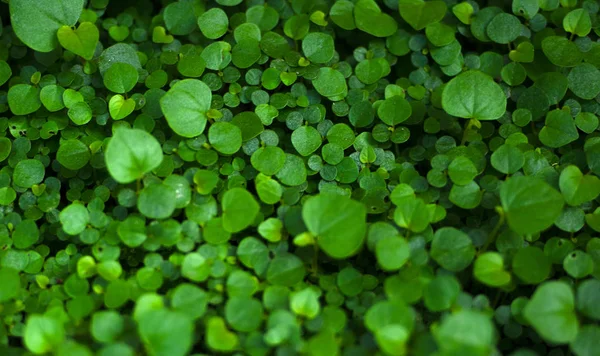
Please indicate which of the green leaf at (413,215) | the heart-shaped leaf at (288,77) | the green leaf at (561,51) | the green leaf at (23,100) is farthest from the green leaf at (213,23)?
the green leaf at (561,51)

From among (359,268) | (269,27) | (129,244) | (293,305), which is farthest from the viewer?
(269,27)

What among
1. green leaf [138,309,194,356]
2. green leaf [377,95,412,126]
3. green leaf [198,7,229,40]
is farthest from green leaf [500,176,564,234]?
green leaf [198,7,229,40]

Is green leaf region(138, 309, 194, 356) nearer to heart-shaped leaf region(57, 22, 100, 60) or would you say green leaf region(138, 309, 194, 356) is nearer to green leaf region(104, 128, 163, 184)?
green leaf region(104, 128, 163, 184)

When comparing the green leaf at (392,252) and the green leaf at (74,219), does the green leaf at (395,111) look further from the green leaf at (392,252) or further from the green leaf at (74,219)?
the green leaf at (74,219)

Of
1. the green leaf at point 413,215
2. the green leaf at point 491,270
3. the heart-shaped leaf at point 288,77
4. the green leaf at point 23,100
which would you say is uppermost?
the heart-shaped leaf at point 288,77

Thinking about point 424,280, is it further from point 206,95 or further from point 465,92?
point 206,95

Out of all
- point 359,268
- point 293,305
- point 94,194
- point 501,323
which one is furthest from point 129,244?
point 501,323
